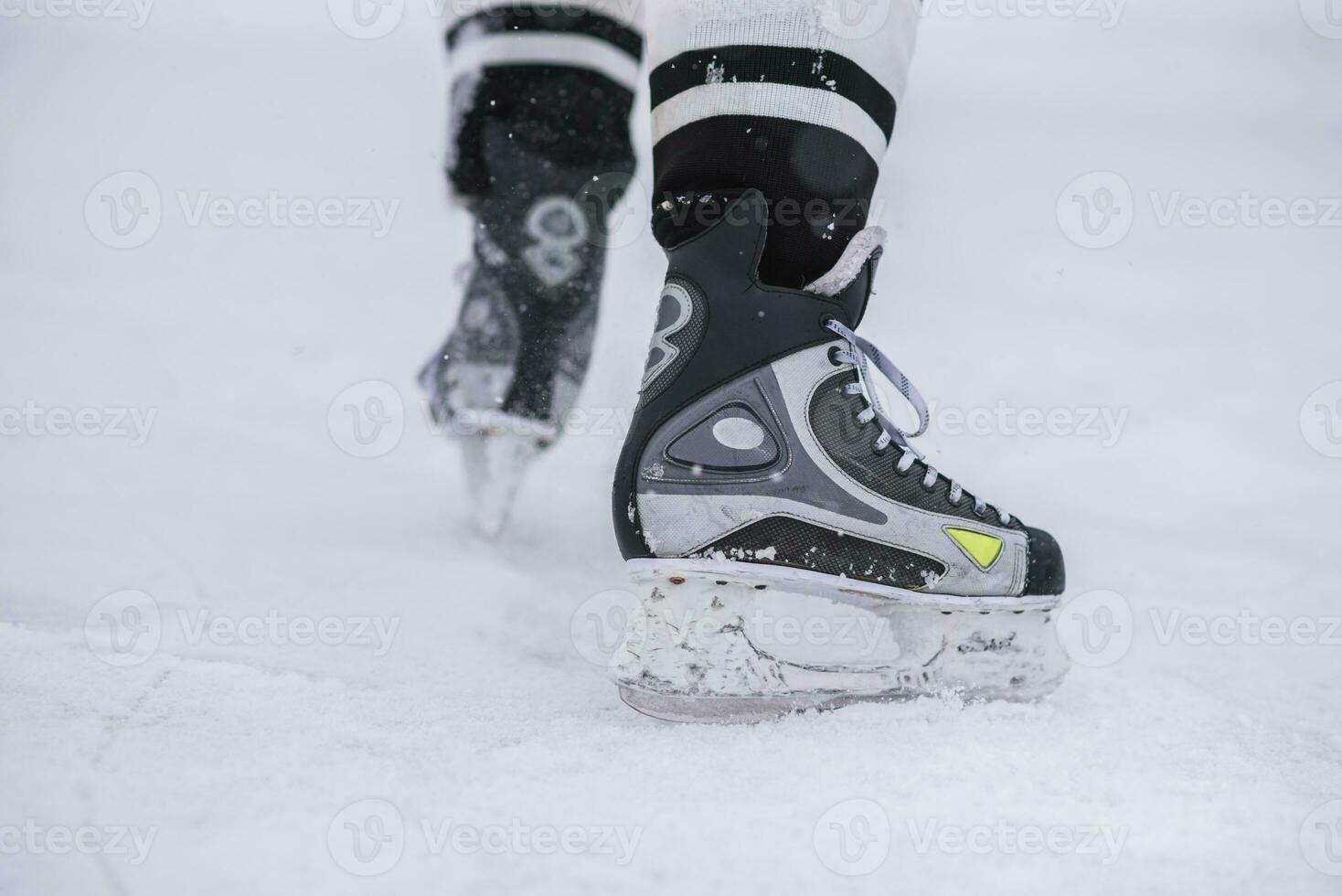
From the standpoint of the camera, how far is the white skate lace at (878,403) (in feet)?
3.06

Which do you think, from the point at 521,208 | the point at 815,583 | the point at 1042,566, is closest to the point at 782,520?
the point at 815,583

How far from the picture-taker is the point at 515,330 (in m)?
1.56

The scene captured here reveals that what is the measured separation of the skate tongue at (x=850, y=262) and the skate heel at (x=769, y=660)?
0.32 m

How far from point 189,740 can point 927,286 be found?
8.15ft

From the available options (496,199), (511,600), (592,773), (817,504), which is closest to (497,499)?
(511,600)

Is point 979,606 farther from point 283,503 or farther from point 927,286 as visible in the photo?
point 927,286

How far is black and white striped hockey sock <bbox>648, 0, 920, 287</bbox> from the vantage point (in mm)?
901

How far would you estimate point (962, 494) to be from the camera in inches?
38.1

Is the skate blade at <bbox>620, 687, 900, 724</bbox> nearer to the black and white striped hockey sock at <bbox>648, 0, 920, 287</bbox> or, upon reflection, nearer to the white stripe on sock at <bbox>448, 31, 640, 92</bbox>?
the black and white striped hockey sock at <bbox>648, 0, 920, 287</bbox>

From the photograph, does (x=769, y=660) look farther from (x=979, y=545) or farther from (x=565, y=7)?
(x=565, y=7)

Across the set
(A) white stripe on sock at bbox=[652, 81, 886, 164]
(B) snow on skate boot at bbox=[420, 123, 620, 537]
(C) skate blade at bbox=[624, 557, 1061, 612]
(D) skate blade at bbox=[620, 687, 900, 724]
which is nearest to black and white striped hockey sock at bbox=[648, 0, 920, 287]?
(A) white stripe on sock at bbox=[652, 81, 886, 164]

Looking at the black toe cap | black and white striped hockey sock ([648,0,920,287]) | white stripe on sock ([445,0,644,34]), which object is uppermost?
white stripe on sock ([445,0,644,34])

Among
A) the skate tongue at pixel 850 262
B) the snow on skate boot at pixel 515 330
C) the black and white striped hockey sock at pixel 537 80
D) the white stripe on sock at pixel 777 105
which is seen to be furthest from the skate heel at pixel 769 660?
the black and white striped hockey sock at pixel 537 80

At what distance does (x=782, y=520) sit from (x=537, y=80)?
1078mm
